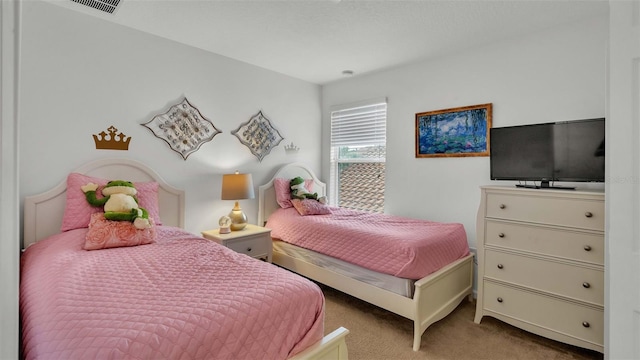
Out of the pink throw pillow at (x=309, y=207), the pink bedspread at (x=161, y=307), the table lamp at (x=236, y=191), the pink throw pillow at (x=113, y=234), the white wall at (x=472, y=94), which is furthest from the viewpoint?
the pink throw pillow at (x=309, y=207)

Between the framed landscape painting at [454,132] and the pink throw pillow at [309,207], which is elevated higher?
the framed landscape painting at [454,132]

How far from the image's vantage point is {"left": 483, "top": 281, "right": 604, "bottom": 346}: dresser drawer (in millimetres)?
1965

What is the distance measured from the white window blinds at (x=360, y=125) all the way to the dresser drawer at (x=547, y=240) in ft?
5.71

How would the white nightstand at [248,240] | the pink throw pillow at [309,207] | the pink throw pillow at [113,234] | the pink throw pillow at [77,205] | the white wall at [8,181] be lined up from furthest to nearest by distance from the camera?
the pink throw pillow at [309,207] → the white nightstand at [248,240] → the pink throw pillow at [77,205] → the pink throw pillow at [113,234] → the white wall at [8,181]

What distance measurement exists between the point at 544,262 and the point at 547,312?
1.13 feet

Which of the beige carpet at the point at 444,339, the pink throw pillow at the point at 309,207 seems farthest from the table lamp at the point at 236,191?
the beige carpet at the point at 444,339

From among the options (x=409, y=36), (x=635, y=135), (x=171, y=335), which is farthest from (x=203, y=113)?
(x=635, y=135)

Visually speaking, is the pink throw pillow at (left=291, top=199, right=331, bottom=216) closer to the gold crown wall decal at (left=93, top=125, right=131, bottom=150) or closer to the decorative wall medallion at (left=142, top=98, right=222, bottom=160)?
the decorative wall medallion at (left=142, top=98, right=222, bottom=160)

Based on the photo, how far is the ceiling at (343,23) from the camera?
2246 millimetres

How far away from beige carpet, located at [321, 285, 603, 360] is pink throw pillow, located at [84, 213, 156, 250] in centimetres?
148

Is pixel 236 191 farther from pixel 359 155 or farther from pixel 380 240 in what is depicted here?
pixel 359 155

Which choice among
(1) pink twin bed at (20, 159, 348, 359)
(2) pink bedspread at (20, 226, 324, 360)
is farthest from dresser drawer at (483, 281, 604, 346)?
(2) pink bedspread at (20, 226, 324, 360)

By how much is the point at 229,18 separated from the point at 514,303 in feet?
10.2

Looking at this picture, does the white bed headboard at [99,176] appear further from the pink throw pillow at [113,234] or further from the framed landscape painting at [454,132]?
the framed landscape painting at [454,132]
